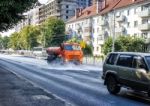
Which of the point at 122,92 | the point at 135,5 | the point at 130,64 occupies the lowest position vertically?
the point at 122,92

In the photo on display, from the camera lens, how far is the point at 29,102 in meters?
14.7

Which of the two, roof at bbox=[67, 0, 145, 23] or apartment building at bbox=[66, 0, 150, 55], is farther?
roof at bbox=[67, 0, 145, 23]

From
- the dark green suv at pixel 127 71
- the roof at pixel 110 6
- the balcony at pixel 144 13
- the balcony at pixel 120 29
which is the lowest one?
the dark green suv at pixel 127 71

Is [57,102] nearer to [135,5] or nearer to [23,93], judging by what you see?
[23,93]

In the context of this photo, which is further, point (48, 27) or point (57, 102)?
point (48, 27)

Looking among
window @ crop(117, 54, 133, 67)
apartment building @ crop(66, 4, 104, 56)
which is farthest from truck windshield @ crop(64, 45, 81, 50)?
apartment building @ crop(66, 4, 104, 56)

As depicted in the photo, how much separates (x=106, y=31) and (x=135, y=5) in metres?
17.3

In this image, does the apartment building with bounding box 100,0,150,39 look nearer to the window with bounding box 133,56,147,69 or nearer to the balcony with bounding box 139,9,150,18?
the balcony with bounding box 139,9,150,18

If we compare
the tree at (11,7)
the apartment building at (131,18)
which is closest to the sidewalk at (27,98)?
the tree at (11,7)

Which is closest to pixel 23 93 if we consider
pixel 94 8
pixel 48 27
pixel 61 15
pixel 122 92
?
pixel 122 92

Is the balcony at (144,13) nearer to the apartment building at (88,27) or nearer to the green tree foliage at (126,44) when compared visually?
the green tree foliage at (126,44)

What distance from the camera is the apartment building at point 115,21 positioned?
253ft

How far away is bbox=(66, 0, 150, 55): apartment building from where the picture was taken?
253 feet

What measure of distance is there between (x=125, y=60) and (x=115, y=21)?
7375cm
